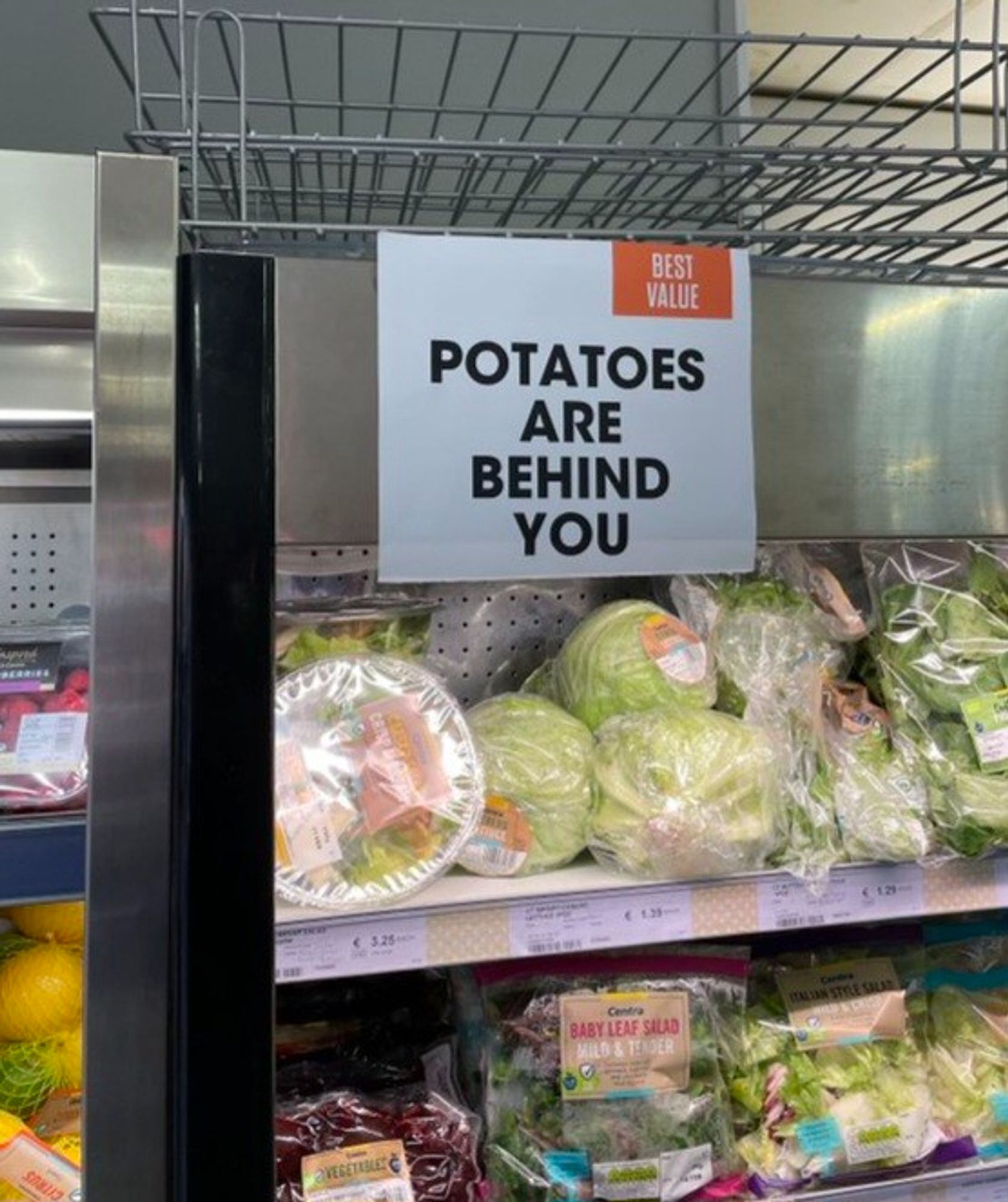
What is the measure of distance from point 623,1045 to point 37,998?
598 mm

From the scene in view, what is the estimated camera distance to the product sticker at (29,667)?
858mm

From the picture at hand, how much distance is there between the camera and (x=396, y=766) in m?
0.95

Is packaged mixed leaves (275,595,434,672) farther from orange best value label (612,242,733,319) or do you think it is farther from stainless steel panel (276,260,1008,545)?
orange best value label (612,242,733,319)

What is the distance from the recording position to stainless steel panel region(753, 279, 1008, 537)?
2.97 ft

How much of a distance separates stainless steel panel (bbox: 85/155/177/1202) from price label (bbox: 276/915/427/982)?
0.64 ft

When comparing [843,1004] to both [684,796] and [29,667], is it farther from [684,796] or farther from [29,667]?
[29,667]

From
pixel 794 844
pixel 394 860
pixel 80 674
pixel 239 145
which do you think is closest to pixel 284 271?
pixel 239 145

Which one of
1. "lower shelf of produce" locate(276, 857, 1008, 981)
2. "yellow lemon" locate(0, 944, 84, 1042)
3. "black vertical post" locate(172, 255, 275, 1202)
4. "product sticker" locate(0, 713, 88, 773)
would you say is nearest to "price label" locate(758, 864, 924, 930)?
"lower shelf of produce" locate(276, 857, 1008, 981)

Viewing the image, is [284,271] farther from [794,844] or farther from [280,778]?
[794,844]

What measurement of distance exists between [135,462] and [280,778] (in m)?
0.36

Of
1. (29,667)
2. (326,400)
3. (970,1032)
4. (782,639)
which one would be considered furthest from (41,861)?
(970,1032)

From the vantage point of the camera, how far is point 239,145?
2.67 ft

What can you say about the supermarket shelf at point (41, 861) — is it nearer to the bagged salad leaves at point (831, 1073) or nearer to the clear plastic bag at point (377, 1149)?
the clear plastic bag at point (377, 1149)

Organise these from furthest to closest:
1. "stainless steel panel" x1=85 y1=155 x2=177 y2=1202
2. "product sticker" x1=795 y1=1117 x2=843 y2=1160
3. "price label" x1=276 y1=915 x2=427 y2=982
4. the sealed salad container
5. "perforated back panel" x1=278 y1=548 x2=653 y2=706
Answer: "perforated back panel" x1=278 y1=548 x2=653 y2=706 → "product sticker" x1=795 y1=1117 x2=843 y2=1160 → "price label" x1=276 y1=915 x2=427 y2=982 → the sealed salad container → "stainless steel panel" x1=85 y1=155 x2=177 y2=1202
